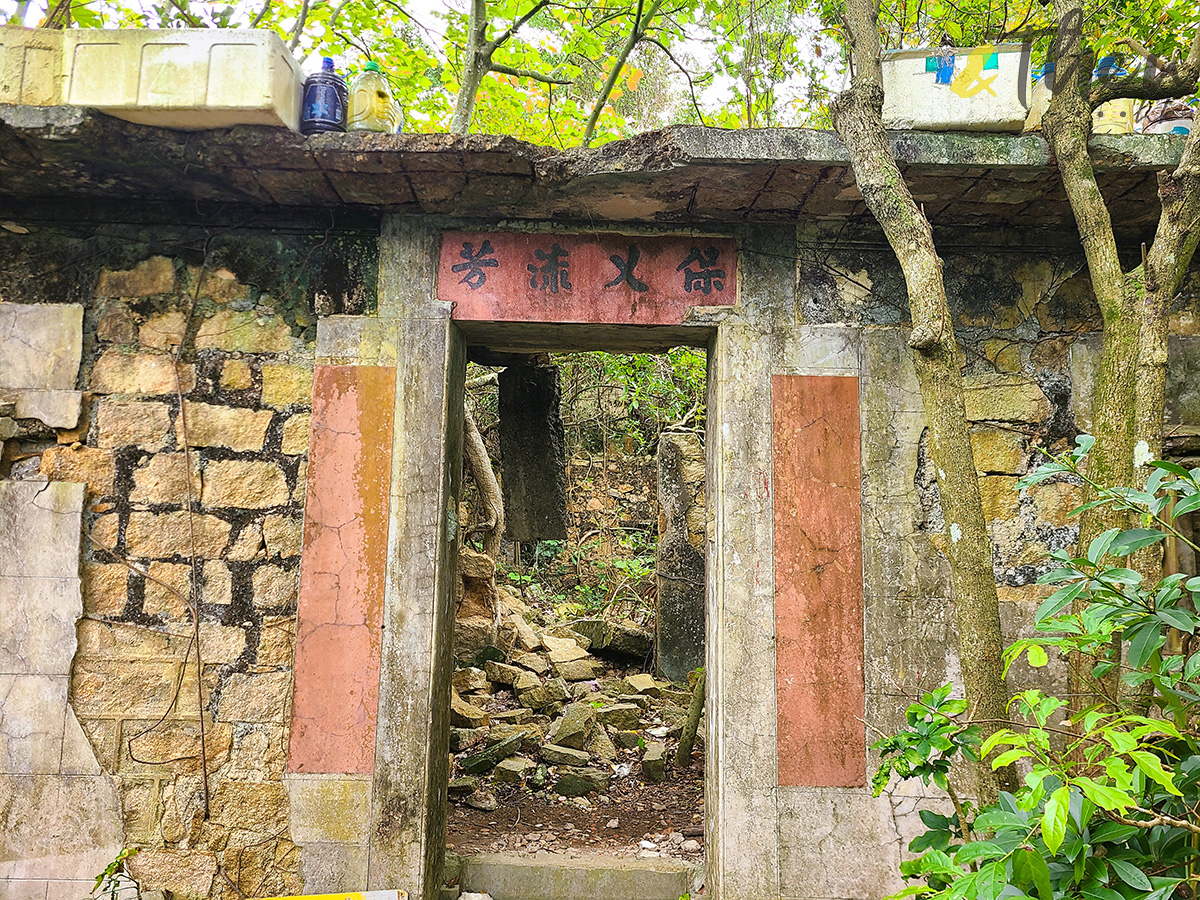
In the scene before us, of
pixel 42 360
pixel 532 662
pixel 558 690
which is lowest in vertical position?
pixel 558 690

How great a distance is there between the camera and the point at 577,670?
650 centimetres

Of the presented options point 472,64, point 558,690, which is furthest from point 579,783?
point 472,64

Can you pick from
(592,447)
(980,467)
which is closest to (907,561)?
(980,467)

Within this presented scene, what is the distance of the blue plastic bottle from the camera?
297cm

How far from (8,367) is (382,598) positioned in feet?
5.84

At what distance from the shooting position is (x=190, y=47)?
279cm

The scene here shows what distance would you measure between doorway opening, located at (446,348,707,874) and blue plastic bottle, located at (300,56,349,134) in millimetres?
1684

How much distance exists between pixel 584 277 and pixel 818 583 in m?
1.56

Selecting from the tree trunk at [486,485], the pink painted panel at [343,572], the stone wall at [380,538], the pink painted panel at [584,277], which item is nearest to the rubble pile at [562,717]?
the tree trunk at [486,485]

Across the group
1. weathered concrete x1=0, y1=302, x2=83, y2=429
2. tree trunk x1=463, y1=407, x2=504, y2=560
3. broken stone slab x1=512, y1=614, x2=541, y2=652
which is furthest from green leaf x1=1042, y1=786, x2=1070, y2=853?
broken stone slab x1=512, y1=614, x2=541, y2=652

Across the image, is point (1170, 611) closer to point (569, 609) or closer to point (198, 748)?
point (198, 748)

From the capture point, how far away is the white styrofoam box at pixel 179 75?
2.73m

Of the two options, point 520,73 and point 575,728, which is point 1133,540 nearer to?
point 575,728

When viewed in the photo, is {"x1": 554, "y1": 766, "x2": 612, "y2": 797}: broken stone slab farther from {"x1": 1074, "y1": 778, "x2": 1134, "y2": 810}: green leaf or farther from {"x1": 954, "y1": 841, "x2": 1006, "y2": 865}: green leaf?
{"x1": 1074, "y1": 778, "x2": 1134, "y2": 810}: green leaf
